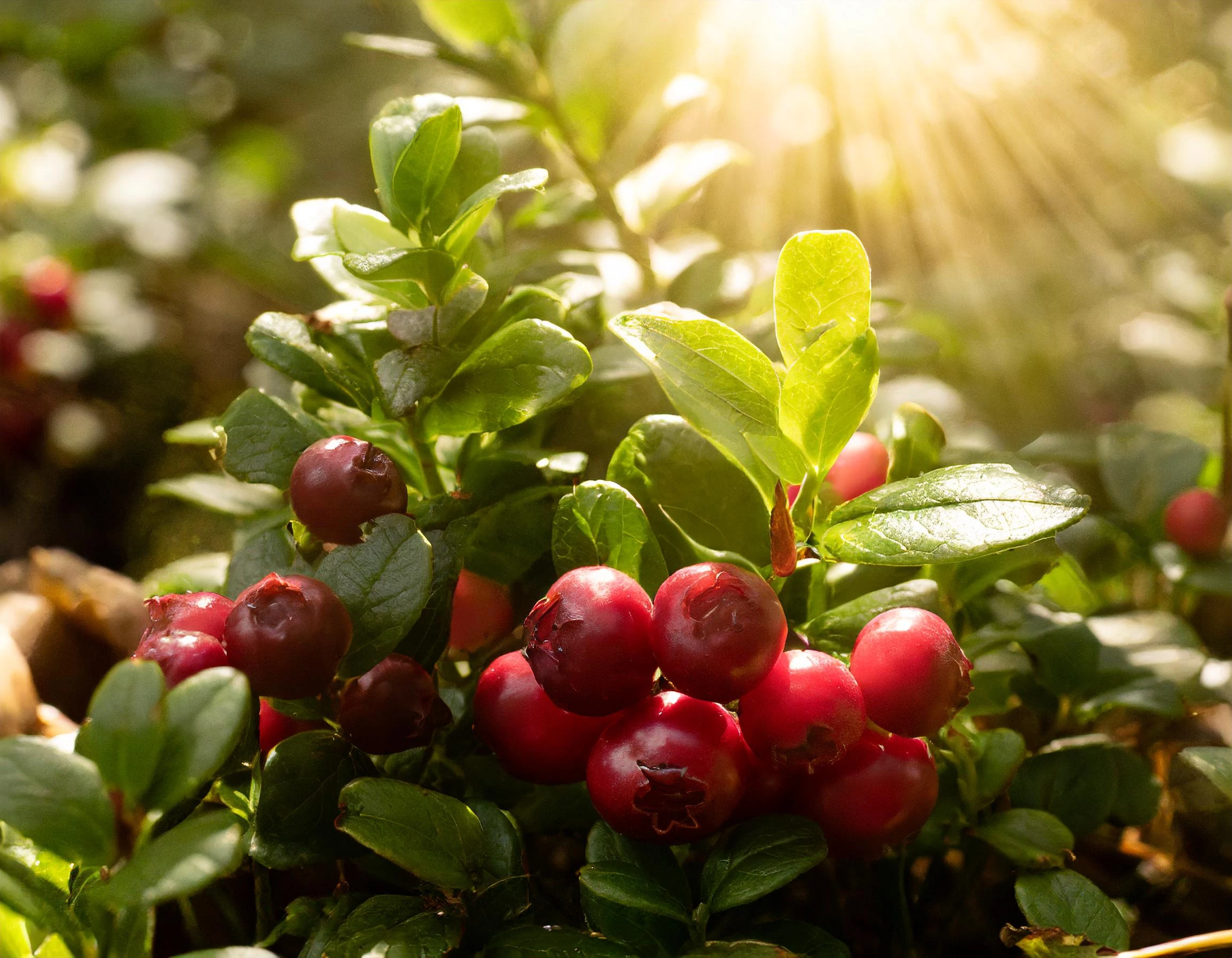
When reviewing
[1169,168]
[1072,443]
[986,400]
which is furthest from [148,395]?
[1169,168]

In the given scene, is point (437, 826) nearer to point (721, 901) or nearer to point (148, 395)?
point (721, 901)

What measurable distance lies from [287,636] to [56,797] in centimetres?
12

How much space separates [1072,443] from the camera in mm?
1075

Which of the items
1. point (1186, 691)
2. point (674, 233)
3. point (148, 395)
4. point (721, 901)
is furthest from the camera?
point (148, 395)

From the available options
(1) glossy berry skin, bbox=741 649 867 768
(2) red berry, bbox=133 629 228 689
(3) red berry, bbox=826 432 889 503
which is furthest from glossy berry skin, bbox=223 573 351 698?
(3) red berry, bbox=826 432 889 503

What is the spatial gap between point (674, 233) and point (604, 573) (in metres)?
Result: 0.89

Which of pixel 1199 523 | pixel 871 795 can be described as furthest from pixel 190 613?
pixel 1199 523

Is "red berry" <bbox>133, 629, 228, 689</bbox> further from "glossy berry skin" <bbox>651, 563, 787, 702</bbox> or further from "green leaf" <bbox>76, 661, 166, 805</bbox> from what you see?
"glossy berry skin" <bbox>651, 563, 787, 702</bbox>

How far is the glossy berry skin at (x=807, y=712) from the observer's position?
0.52 m

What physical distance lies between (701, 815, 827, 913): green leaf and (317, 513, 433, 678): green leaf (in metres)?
0.21

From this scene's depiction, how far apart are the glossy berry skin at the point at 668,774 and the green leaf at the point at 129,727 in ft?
0.72

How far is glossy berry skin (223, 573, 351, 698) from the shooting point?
0.53 m

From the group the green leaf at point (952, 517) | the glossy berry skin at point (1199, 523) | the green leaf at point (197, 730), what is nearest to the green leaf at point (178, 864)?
the green leaf at point (197, 730)

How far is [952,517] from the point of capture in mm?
532
